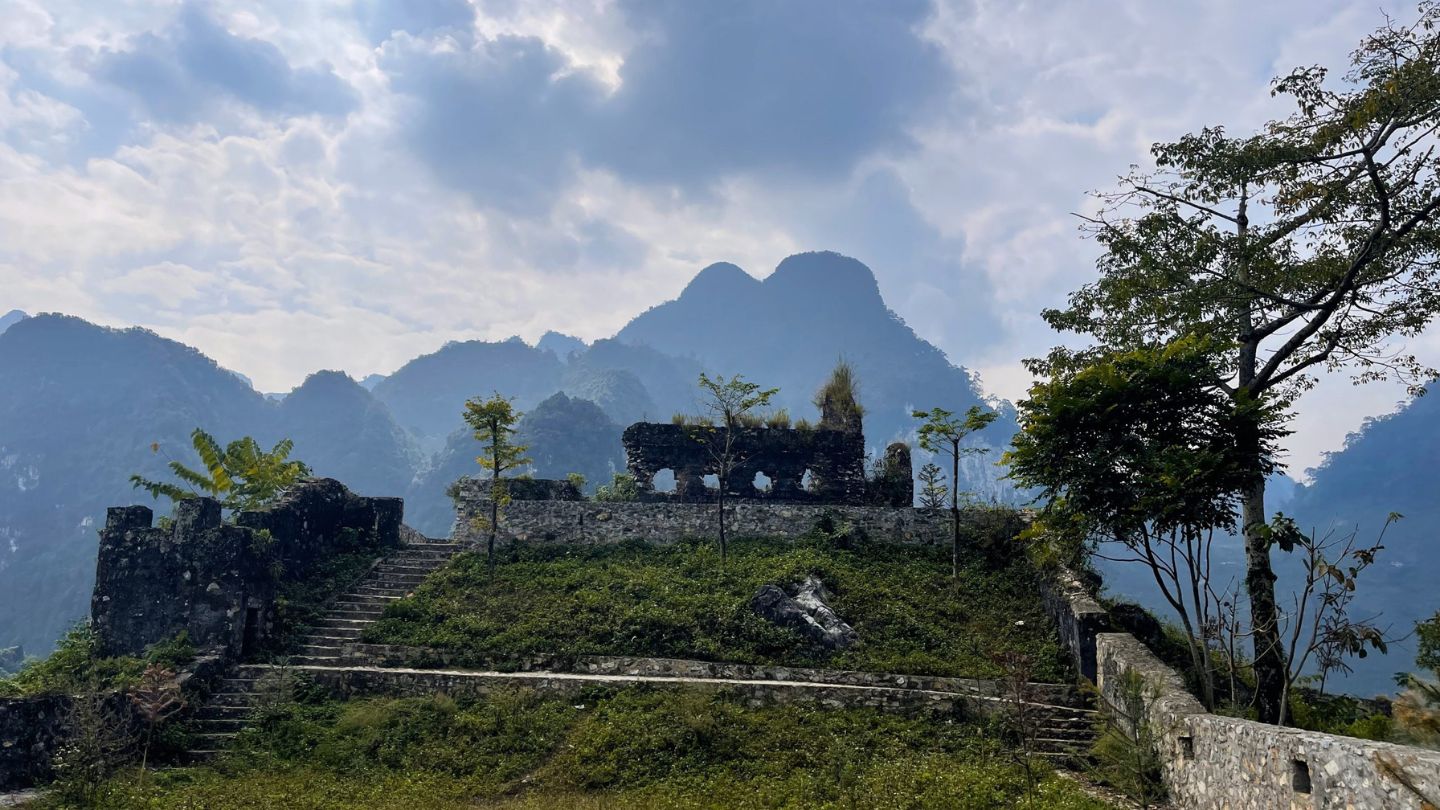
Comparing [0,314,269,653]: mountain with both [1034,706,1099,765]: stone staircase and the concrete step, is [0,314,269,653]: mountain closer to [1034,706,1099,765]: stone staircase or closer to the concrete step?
the concrete step

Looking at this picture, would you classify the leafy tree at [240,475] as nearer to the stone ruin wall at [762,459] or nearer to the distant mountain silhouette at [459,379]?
the stone ruin wall at [762,459]

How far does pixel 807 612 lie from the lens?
15516mm

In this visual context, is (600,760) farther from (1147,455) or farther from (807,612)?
(1147,455)

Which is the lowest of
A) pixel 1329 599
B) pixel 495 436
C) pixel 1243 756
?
pixel 1243 756

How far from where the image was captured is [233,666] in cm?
1468

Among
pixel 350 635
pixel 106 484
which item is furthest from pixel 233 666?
pixel 106 484

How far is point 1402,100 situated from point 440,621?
18299mm

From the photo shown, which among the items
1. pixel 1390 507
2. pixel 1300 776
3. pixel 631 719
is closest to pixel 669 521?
pixel 631 719

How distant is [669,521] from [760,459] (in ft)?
14.7

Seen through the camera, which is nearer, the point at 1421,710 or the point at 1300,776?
the point at 1300,776

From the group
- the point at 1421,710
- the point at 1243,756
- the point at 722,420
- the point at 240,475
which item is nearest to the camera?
the point at 1243,756

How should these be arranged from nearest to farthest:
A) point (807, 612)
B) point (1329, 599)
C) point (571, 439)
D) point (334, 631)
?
point (1329, 599), point (807, 612), point (334, 631), point (571, 439)

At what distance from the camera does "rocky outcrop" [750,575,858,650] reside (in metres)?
14.9

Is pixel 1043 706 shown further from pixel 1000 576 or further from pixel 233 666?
pixel 233 666
